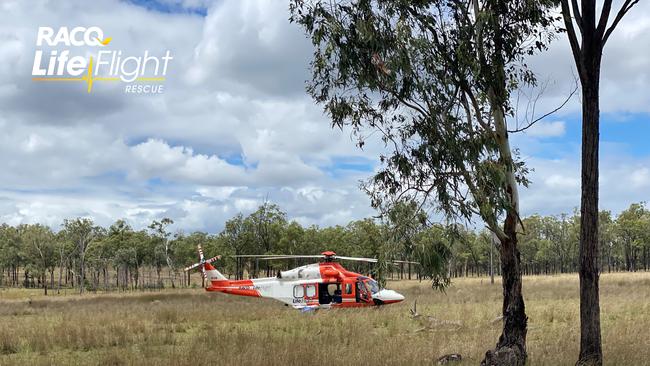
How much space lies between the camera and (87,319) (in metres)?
21.7

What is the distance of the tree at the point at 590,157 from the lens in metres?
10.6

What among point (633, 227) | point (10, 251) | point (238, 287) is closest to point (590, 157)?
point (238, 287)

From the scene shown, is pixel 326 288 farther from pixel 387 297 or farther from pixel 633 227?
pixel 633 227

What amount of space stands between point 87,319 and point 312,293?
30.9ft

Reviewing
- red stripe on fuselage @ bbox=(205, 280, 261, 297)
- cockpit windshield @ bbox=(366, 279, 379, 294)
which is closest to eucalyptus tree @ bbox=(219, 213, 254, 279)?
red stripe on fuselage @ bbox=(205, 280, 261, 297)

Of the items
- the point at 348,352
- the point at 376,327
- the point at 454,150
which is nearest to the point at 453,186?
the point at 454,150

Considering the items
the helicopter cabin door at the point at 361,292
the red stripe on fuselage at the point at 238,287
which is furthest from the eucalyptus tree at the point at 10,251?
the helicopter cabin door at the point at 361,292

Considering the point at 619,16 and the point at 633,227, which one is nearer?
the point at 619,16

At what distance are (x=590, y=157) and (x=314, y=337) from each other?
8883mm

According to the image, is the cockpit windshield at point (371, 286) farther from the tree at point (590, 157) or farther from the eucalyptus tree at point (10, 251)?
the eucalyptus tree at point (10, 251)

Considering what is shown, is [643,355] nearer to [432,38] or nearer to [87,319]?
[432,38]

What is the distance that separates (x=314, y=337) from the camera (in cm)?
1560

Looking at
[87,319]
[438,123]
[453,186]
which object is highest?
[438,123]

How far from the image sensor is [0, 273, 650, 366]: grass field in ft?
38.0
